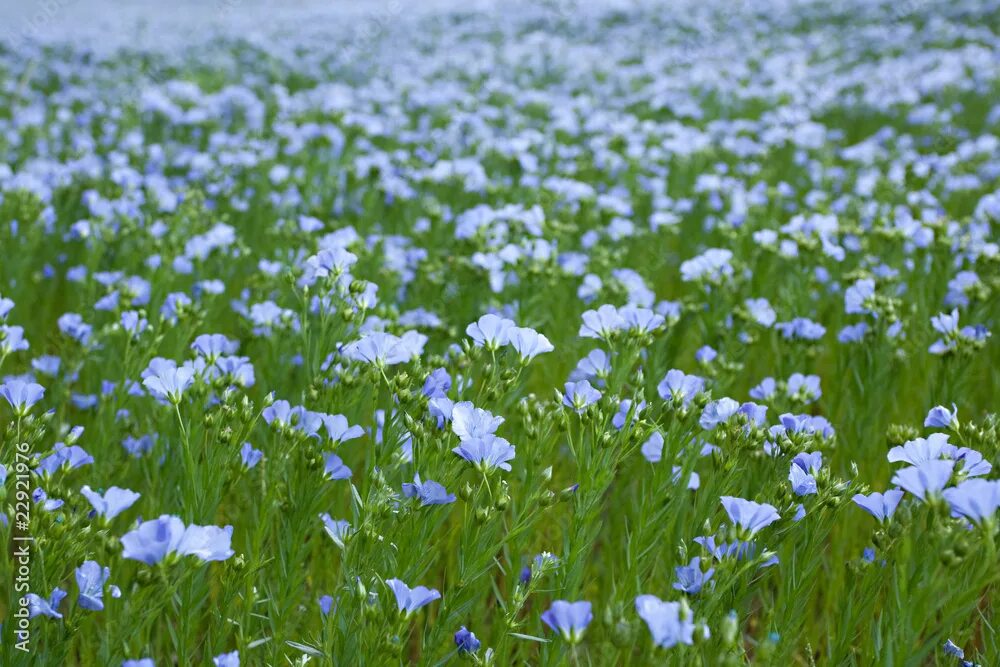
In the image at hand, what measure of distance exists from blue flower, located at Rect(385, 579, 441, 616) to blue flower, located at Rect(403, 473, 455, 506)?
0.55ft

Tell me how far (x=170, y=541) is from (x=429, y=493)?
18.6 inches

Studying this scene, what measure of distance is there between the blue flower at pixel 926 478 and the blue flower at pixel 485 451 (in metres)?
0.70

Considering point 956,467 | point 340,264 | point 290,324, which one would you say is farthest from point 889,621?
point 290,324

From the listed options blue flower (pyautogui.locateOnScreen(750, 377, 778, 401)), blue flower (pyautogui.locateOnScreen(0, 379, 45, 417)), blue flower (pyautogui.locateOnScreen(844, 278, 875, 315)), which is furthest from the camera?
blue flower (pyautogui.locateOnScreen(844, 278, 875, 315))

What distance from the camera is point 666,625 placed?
1326 millimetres

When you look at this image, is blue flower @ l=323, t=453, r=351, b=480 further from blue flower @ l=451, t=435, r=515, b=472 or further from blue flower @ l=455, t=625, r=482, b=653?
blue flower @ l=455, t=625, r=482, b=653

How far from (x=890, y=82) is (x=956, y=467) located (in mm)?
7939

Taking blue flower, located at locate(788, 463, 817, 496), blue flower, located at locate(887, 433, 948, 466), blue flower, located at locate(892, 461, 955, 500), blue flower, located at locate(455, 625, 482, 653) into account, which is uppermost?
blue flower, located at locate(892, 461, 955, 500)

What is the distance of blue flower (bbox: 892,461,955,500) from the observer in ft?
4.86

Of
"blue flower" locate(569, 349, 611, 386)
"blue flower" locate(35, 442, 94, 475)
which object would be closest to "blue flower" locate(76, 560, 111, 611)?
"blue flower" locate(35, 442, 94, 475)

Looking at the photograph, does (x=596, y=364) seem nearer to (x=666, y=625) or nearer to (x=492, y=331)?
(x=492, y=331)

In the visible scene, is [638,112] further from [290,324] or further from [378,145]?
[290,324]

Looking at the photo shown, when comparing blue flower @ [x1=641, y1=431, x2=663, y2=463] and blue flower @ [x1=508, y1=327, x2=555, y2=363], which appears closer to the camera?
blue flower @ [x1=508, y1=327, x2=555, y2=363]

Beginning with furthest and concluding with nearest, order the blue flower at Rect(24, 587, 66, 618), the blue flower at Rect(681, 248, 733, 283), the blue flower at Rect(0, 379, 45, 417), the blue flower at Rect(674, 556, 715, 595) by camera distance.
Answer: the blue flower at Rect(681, 248, 733, 283) < the blue flower at Rect(0, 379, 45, 417) < the blue flower at Rect(674, 556, 715, 595) < the blue flower at Rect(24, 587, 66, 618)
